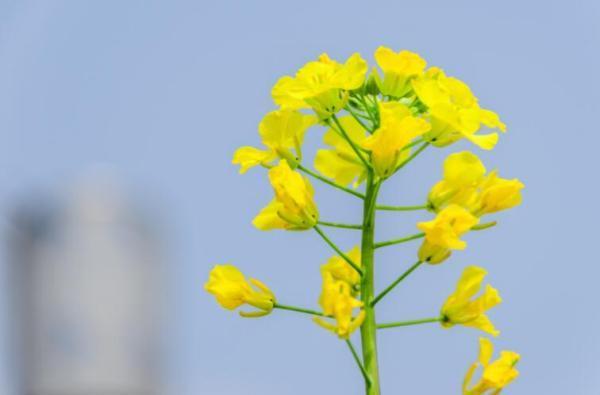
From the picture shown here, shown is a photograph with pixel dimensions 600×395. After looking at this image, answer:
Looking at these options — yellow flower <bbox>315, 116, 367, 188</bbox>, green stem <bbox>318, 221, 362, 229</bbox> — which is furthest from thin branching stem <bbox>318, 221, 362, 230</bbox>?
yellow flower <bbox>315, 116, 367, 188</bbox>

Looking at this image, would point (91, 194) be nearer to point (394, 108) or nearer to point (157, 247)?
point (157, 247)

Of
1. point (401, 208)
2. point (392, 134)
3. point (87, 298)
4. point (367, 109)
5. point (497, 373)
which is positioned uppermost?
point (87, 298)

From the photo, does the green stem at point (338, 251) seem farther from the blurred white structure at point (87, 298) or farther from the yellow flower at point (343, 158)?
the blurred white structure at point (87, 298)

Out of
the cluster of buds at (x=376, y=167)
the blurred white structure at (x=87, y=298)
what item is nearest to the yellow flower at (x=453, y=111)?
Result: the cluster of buds at (x=376, y=167)

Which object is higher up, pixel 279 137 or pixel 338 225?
pixel 279 137

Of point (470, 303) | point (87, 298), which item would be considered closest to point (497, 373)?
point (470, 303)

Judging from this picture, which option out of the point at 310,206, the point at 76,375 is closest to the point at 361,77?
the point at 310,206

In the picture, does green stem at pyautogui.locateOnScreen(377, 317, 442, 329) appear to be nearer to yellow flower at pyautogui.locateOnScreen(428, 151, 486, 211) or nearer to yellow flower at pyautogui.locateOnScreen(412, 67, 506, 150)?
yellow flower at pyautogui.locateOnScreen(428, 151, 486, 211)

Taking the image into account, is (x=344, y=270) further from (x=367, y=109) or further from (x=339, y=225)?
(x=367, y=109)
